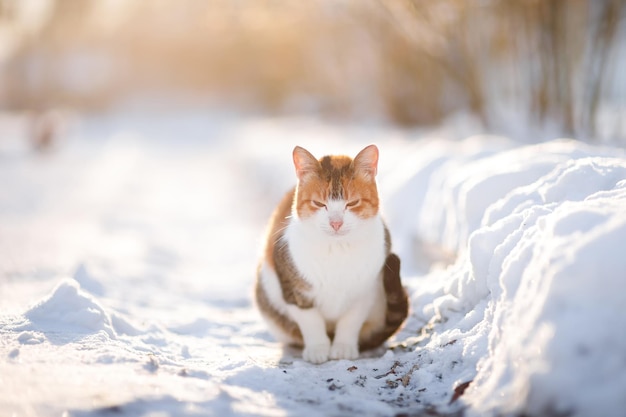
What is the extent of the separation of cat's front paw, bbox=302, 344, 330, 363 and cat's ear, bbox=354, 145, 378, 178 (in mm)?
927

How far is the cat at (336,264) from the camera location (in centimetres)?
279

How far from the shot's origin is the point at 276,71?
1188 inches

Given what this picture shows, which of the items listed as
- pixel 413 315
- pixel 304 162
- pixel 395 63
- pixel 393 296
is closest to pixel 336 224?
pixel 304 162

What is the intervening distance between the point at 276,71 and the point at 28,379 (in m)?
29.2

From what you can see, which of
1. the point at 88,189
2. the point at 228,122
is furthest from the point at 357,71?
the point at 228,122

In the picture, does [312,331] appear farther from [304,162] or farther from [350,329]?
[304,162]

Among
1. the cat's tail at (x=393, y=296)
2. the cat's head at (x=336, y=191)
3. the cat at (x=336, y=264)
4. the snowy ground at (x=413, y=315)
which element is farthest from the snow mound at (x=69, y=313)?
the cat's tail at (x=393, y=296)

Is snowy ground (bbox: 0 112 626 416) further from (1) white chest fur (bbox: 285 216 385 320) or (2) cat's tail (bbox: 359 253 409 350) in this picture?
(1) white chest fur (bbox: 285 216 385 320)

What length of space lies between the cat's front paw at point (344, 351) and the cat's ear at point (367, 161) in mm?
896

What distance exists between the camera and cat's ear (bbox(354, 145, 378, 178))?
2881 mm

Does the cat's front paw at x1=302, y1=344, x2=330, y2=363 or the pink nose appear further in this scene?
the cat's front paw at x1=302, y1=344, x2=330, y2=363

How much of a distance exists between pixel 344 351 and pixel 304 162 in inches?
39.1

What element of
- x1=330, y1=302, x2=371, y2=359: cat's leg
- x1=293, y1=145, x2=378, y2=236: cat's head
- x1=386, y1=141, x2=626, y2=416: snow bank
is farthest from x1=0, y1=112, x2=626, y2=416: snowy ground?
x1=293, y1=145, x2=378, y2=236: cat's head

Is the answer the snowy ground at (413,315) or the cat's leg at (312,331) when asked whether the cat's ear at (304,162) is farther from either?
the snowy ground at (413,315)
